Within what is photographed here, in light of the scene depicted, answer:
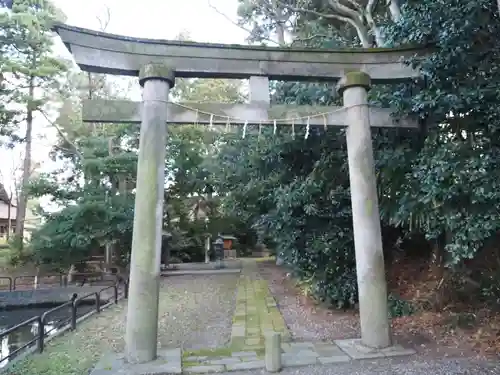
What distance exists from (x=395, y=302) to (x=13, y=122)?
19998mm

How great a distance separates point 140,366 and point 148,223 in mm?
1736

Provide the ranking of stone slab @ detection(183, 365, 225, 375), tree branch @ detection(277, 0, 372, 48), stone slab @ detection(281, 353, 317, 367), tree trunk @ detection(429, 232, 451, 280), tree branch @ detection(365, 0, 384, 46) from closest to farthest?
1. stone slab @ detection(183, 365, 225, 375)
2. stone slab @ detection(281, 353, 317, 367)
3. tree trunk @ detection(429, 232, 451, 280)
4. tree branch @ detection(365, 0, 384, 46)
5. tree branch @ detection(277, 0, 372, 48)

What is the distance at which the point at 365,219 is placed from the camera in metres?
5.35

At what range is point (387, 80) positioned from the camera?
6.02m

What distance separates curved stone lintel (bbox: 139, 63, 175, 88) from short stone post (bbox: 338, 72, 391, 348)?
103 inches

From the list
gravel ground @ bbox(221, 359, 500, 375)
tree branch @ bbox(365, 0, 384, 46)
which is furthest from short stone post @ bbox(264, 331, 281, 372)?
tree branch @ bbox(365, 0, 384, 46)

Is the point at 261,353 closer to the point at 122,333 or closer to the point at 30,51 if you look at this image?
the point at 122,333

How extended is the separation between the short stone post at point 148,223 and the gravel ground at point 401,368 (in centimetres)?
125

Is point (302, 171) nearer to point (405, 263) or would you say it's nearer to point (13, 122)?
point (405, 263)

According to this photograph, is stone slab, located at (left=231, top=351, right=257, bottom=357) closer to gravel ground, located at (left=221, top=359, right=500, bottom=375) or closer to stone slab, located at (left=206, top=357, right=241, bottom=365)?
stone slab, located at (left=206, top=357, right=241, bottom=365)

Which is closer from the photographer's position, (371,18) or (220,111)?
(220,111)

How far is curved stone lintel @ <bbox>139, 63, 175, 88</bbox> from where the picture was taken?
5.18 meters

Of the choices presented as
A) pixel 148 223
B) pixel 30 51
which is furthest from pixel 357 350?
pixel 30 51

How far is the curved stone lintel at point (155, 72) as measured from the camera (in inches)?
204
